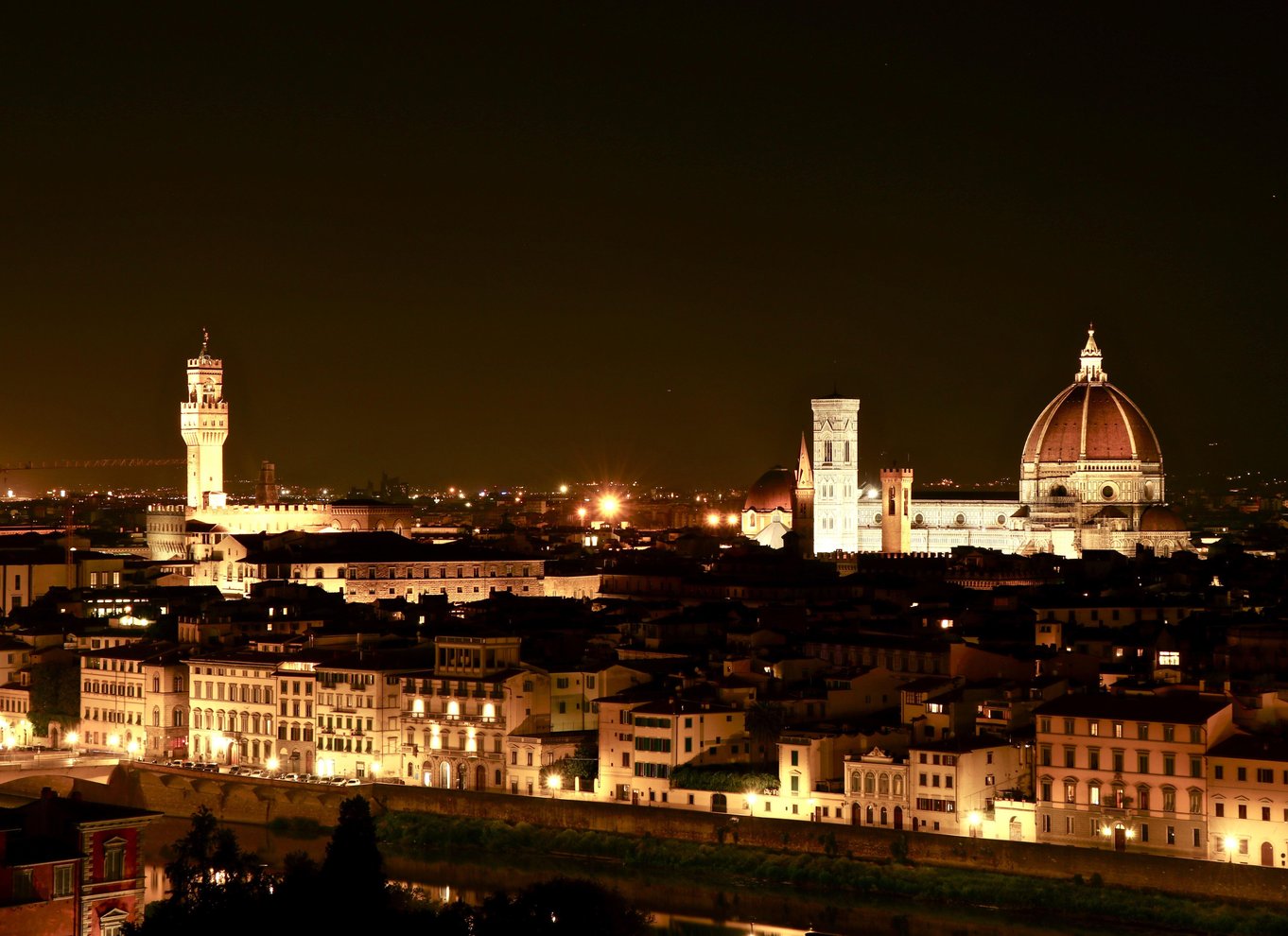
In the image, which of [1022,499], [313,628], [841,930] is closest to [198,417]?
[1022,499]

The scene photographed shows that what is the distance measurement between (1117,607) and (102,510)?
342ft

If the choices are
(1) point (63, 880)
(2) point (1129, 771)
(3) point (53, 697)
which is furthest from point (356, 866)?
(3) point (53, 697)

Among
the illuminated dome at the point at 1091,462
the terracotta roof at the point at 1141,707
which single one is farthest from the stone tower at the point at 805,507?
the terracotta roof at the point at 1141,707

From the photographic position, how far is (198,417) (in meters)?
91.9

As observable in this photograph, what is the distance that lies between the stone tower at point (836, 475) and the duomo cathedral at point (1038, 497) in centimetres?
4

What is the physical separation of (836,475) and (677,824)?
200 ft

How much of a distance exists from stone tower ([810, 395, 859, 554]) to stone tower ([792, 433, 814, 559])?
0.37 meters

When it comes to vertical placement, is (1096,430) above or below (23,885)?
above

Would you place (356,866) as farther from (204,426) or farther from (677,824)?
(204,426)

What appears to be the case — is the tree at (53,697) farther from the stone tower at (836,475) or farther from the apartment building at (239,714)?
the stone tower at (836,475)

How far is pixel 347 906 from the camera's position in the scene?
32.5 meters

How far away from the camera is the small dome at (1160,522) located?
3725 inches

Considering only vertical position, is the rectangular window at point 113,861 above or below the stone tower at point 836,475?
below

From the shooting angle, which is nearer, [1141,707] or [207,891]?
[207,891]
